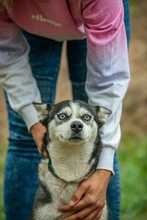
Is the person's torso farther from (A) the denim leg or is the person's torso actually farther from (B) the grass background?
(B) the grass background

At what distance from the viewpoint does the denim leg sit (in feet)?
12.3

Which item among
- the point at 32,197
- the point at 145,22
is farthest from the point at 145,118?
the point at 32,197

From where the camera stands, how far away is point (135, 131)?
6250 mm

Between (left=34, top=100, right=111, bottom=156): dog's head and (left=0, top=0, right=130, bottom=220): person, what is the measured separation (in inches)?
2.2

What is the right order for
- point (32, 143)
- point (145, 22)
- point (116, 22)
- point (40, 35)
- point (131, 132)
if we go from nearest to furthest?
1. point (116, 22)
2. point (40, 35)
3. point (32, 143)
4. point (131, 132)
5. point (145, 22)

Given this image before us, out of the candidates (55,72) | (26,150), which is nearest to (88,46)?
(55,72)

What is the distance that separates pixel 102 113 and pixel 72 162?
26 centimetres

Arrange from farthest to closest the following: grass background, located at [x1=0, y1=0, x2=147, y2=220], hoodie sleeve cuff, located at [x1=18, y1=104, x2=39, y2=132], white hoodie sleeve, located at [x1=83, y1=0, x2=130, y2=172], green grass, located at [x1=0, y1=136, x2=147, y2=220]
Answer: grass background, located at [x1=0, y1=0, x2=147, y2=220], green grass, located at [x1=0, y1=136, x2=147, y2=220], hoodie sleeve cuff, located at [x1=18, y1=104, x2=39, y2=132], white hoodie sleeve, located at [x1=83, y1=0, x2=130, y2=172]

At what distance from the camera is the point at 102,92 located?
128 inches

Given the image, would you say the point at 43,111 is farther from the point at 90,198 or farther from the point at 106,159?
the point at 90,198

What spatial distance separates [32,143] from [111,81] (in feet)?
2.42

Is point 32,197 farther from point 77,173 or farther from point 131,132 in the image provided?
point 131,132

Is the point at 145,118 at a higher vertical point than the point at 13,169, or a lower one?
lower

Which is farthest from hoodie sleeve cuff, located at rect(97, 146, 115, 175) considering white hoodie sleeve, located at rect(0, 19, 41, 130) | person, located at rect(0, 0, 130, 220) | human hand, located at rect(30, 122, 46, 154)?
white hoodie sleeve, located at rect(0, 19, 41, 130)
